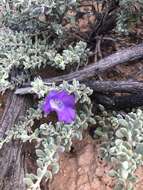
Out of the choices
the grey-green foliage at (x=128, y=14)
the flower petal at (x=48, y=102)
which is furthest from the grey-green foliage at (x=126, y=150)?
the grey-green foliage at (x=128, y=14)

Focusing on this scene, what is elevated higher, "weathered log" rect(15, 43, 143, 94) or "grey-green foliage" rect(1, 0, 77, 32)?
"grey-green foliage" rect(1, 0, 77, 32)

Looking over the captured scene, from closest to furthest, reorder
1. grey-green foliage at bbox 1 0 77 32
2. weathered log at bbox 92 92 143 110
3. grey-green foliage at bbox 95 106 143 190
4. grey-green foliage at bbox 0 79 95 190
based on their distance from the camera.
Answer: grey-green foliage at bbox 95 106 143 190 < grey-green foliage at bbox 0 79 95 190 < weathered log at bbox 92 92 143 110 < grey-green foliage at bbox 1 0 77 32

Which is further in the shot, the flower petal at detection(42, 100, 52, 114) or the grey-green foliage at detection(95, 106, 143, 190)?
the flower petal at detection(42, 100, 52, 114)

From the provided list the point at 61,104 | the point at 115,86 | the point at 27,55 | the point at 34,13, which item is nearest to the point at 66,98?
the point at 61,104

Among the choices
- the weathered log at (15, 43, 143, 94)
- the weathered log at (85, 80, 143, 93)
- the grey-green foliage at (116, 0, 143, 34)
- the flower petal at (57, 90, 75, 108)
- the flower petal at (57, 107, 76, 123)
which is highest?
the grey-green foliage at (116, 0, 143, 34)

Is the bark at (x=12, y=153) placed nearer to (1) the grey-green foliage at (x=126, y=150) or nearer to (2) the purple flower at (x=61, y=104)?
(2) the purple flower at (x=61, y=104)

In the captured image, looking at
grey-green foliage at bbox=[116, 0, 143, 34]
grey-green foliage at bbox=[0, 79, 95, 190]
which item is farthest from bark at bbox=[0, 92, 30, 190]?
grey-green foliage at bbox=[116, 0, 143, 34]

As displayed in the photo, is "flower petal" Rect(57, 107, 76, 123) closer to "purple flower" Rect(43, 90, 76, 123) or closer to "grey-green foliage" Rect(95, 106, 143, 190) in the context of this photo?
"purple flower" Rect(43, 90, 76, 123)
